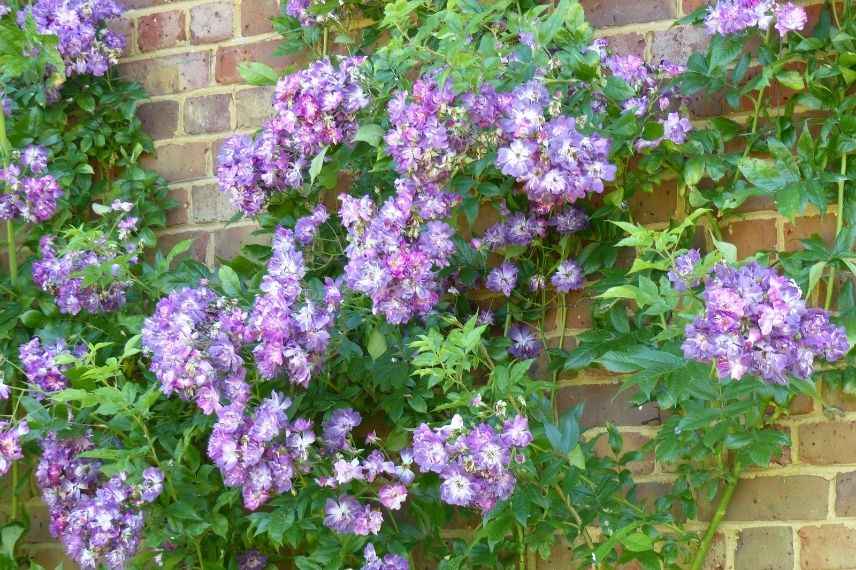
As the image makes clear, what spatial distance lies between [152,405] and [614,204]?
0.82 meters

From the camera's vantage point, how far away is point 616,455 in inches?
74.8

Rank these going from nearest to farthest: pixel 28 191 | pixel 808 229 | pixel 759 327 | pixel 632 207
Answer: pixel 759 327 < pixel 808 229 < pixel 632 207 < pixel 28 191

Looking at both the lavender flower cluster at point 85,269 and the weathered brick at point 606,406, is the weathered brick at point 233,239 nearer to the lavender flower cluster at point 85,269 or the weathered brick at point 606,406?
the lavender flower cluster at point 85,269

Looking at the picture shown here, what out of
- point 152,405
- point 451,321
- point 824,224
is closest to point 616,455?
point 451,321

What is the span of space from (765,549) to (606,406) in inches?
12.7

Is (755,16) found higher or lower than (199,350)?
higher

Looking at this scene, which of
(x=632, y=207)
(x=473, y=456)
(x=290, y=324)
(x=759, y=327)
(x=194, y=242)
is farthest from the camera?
(x=194, y=242)

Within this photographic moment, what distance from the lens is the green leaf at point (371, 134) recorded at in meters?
1.93

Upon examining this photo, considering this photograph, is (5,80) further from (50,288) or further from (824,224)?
(824,224)

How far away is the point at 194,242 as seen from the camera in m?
2.34

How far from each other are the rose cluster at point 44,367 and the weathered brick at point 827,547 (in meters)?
1.19

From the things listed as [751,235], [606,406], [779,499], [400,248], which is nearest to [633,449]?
[606,406]

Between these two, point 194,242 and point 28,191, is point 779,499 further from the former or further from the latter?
point 28,191

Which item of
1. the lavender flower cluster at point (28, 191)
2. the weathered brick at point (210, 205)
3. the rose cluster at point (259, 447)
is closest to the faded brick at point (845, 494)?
the rose cluster at point (259, 447)
